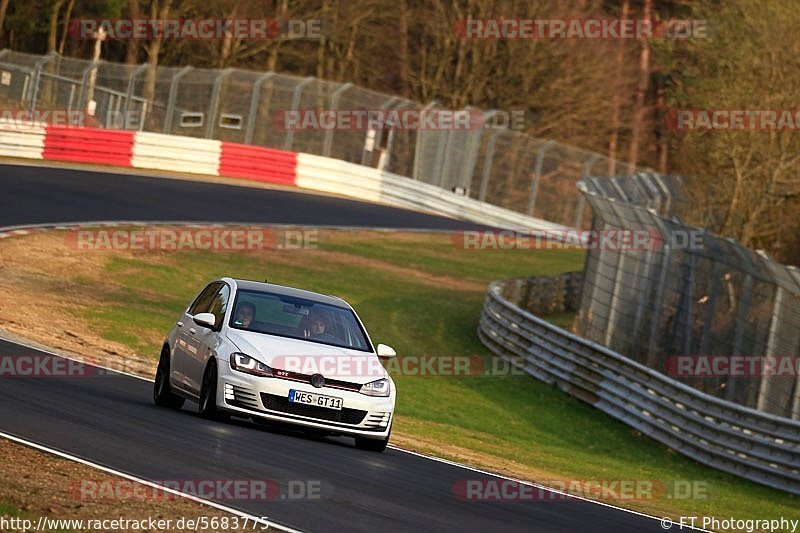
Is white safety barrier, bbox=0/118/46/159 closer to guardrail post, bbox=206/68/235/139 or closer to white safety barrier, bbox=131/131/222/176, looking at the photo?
white safety barrier, bbox=131/131/222/176

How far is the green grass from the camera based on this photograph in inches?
711

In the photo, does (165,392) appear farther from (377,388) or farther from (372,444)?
(377,388)

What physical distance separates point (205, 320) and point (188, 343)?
55 centimetres

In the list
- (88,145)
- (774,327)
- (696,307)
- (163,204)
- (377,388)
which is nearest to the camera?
(377,388)

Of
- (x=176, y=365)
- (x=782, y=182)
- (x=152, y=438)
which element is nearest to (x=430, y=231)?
(x=782, y=182)

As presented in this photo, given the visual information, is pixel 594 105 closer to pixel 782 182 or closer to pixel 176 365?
pixel 782 182

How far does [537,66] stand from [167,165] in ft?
65.6

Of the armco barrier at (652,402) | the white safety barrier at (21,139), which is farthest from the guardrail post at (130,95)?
the armco barrier at (652,402)

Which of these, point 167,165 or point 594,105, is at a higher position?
point 594,105

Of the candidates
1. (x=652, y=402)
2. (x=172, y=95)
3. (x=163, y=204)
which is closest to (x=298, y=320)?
(x=652, y=402)

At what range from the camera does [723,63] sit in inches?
1693

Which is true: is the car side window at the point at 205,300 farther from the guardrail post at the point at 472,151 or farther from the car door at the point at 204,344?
the guardrail post at the point at 472,151

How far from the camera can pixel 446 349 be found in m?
26.1

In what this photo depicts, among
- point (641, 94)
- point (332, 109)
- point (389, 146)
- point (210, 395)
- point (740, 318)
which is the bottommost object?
point (210, 395)
